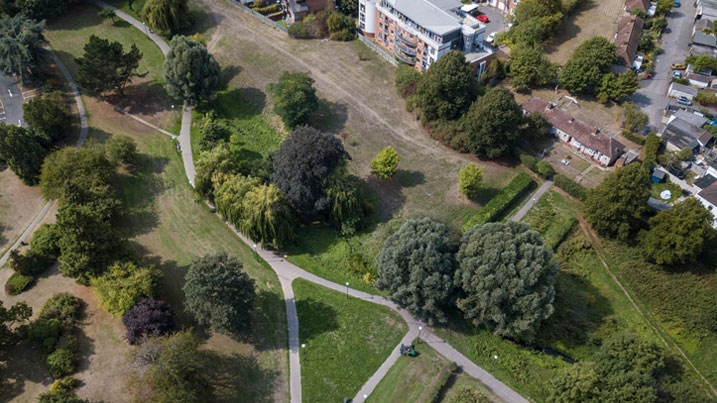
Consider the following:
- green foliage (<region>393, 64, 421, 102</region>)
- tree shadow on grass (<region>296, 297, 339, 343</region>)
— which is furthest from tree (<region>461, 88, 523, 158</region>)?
tree shadow on grass (<region>296, 297, 339, 343</region>)

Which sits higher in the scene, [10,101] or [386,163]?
[10,101]

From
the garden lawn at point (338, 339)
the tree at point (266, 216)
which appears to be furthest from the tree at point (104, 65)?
the garden lawn at point (338, 339)

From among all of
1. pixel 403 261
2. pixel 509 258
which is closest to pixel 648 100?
pixel 509 258

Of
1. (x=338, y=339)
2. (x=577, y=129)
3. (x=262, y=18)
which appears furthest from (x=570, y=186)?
(x=262, y=18)

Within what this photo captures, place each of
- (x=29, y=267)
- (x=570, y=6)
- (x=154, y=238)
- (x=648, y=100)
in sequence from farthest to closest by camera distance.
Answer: (x=570, y=6) → (x=648, y=100) → (x=154, y=238) → (x=29, y=267)

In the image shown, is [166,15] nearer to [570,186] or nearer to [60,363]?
[60,363]

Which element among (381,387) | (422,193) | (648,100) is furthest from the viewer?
(648,100)

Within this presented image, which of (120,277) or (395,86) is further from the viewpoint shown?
(395,86)

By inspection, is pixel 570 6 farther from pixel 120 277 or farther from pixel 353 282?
pixel 120 277
